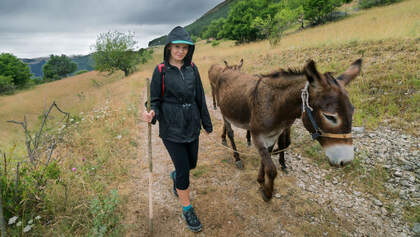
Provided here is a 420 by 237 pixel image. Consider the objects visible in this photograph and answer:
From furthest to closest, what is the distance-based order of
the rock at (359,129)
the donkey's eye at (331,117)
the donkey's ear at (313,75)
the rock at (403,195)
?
the rock at (359,129) < the rock at (403,195) < the donkey's eye at (331,117) < the donkey's ear at (313,75)

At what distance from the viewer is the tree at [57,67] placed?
64438mm

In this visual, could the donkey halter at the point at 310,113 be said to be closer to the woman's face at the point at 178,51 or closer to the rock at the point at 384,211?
the woman's face at the point at 178,51

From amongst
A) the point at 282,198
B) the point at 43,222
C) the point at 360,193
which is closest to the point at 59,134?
the point at 43,222

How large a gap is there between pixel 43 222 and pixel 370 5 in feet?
169

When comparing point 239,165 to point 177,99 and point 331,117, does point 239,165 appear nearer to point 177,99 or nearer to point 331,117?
point 177,99

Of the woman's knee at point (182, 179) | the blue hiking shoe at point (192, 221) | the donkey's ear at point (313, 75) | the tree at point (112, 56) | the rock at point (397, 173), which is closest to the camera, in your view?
the donkey's ear at point (313, 75)

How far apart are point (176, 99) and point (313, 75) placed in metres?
1.72

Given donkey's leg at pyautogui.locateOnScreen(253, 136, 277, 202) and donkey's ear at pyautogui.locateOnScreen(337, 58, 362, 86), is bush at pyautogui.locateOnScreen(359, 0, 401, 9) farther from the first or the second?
donkey's leg at pyautogui.locateOnScreen(253, 136, 277, 202)

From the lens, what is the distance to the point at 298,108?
245 cm

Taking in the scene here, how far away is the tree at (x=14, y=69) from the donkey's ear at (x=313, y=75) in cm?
6034

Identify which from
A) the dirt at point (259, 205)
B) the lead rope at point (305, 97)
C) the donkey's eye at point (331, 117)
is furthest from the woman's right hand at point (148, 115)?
the donkey's eye at point (331, 117)

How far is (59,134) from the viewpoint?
206 inches

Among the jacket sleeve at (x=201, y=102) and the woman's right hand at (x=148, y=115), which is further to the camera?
the jacket sleeve at (x=201, y=102)

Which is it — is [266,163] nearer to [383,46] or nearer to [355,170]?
[355,170]
